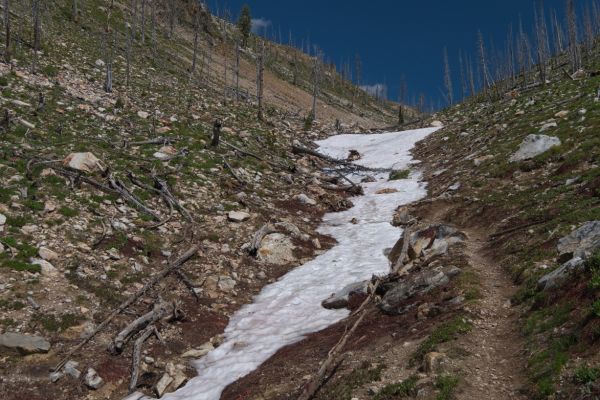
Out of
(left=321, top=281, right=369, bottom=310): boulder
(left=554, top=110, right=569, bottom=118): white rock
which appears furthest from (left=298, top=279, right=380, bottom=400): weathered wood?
(left=554, top=110, right=569, bottom=118): white rock

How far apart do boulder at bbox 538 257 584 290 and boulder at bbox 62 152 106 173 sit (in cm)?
1652

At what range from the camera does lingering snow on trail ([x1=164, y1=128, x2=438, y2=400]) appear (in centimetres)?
1108

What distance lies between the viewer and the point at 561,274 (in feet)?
30.7

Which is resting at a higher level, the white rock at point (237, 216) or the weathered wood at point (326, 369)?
the white rock at point (237, 216)

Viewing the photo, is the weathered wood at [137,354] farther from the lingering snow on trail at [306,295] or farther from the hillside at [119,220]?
the lingering snow on trail at [306,295]

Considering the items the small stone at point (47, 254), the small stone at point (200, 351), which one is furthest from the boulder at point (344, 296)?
the small stone at point (47, 254)

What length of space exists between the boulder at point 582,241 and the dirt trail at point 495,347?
62.9 inches

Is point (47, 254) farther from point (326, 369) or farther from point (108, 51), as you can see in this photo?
point (108, 51)

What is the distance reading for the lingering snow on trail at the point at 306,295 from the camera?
1108 cm

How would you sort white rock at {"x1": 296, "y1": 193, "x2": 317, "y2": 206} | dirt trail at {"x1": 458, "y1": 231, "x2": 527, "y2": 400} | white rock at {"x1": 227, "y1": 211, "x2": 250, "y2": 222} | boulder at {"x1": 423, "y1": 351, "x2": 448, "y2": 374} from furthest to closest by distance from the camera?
white rock at {"x1": 296, "y1": 193, "x2": 317, "y2": 206} → white rock at {"x1": 227, "y1": 211, "x2": 250, "y2": 222} → boulder at {"x1": 423, "y1": 351, "x2": 448, "y2": 374} → dirt trail at {"x1": 458, "y1": 231, "x2": 527, "y2": 400}

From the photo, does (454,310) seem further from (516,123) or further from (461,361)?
(516,123)

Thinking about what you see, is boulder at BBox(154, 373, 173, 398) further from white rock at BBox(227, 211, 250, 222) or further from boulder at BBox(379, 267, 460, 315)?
white rock at BBox(227, 211, 250, 222)

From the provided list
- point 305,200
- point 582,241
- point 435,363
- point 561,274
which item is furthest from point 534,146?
point 435,363

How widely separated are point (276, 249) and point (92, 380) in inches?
356
